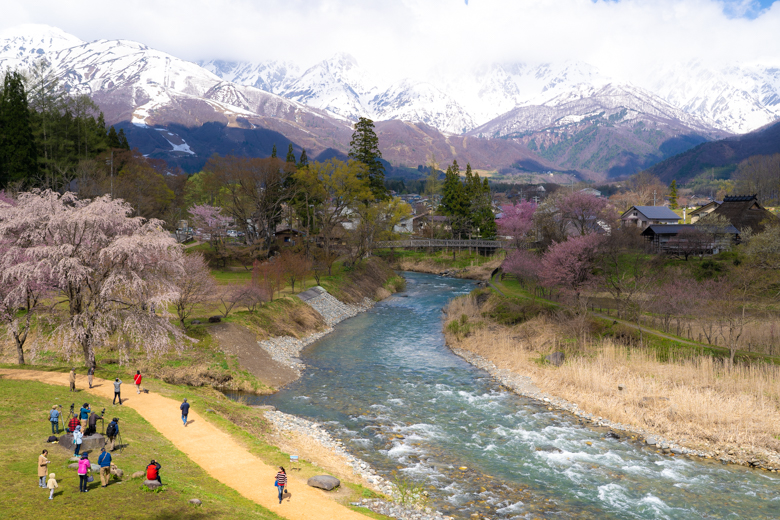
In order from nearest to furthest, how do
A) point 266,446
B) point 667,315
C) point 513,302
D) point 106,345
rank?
point 266,446 → point 106,345 → point 667,315 → point 513,302

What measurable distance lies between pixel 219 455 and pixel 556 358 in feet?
81.2

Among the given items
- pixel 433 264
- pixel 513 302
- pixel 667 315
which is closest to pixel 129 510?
pixel 667 315

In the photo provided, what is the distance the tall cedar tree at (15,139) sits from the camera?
178 feet

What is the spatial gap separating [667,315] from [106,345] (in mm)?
41542

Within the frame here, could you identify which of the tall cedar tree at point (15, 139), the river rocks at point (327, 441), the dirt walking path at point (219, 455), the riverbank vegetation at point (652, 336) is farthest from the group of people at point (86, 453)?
the tall cedar tree at point (15, 139)

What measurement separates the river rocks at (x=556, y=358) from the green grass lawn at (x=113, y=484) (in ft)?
82.0

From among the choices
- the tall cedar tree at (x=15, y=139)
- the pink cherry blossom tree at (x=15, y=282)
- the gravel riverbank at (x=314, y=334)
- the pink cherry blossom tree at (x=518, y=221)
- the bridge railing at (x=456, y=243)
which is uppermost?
the tall cedar tree at (x=15, y=139)

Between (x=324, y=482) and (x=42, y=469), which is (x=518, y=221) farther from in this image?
(x=42, y=469)

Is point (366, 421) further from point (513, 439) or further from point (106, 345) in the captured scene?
point (106, 345)

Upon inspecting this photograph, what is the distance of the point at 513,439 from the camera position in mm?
23156

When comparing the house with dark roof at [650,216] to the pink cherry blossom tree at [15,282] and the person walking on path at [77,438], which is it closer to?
the pink cherry blossom tree at [15,282]

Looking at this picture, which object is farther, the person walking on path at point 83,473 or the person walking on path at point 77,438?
the person walking on path at point 77,438

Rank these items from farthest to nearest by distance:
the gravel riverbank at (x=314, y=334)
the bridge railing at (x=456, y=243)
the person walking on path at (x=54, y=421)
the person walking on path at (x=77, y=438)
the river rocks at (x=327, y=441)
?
the bridge railing at (x=456, y=243) < the gravel riverbank at (x=314, y=334) < the river rocks at (x=327, y=441) < the person walking on path at (x=54, y=421) < the person walking on path at (x=77, y=438)

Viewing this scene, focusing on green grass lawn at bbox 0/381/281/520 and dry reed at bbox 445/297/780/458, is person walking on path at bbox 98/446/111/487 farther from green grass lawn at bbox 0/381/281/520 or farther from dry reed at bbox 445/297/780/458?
dry reed at bbox 445/297/780/458
